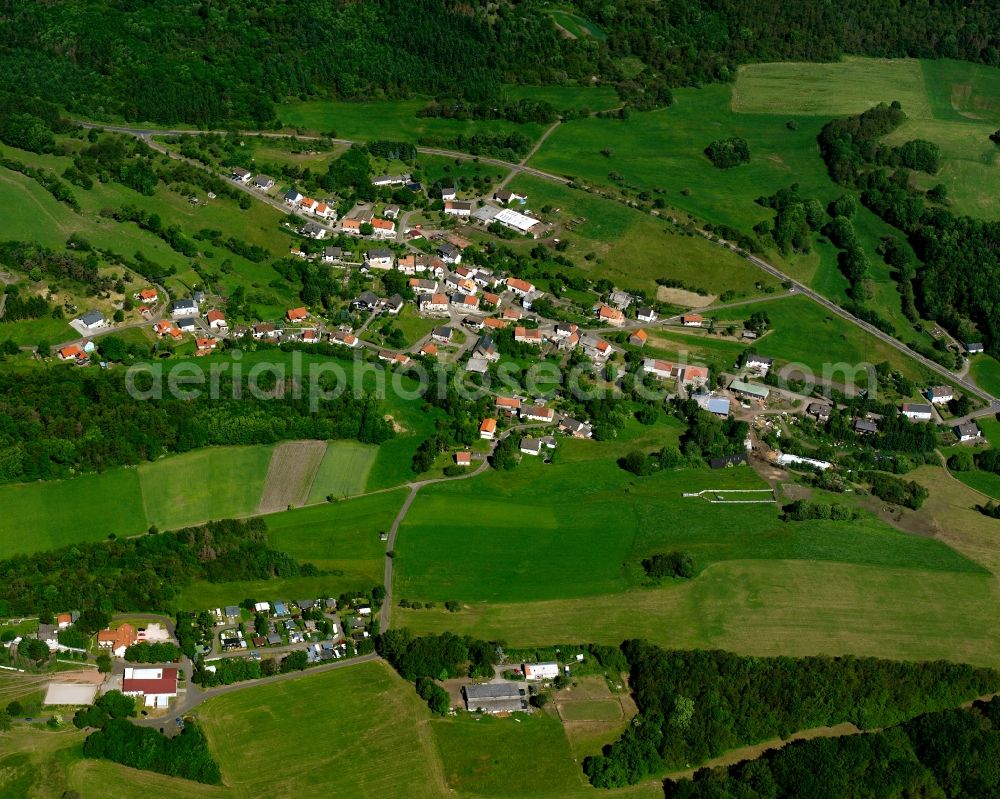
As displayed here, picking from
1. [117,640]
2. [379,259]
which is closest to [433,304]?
[379,259]

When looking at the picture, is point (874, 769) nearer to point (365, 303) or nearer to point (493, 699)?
point (493, 699)

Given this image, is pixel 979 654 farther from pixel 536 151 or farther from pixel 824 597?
pixel 536 151

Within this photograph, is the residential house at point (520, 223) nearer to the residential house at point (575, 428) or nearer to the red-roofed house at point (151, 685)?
the residential house at point (575, 428)

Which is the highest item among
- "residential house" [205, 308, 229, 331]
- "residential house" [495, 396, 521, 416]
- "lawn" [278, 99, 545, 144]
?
"lawn" [278, 99, 545, 144]

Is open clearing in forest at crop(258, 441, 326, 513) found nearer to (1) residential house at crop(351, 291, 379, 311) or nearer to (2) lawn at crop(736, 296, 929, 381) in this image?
(1) residential house at crop(351, 291, 379, 311)

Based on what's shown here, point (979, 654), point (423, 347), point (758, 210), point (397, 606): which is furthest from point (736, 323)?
point (397, 606)

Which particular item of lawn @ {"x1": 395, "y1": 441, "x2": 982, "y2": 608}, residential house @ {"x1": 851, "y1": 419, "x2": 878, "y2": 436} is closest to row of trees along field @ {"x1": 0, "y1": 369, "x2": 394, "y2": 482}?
lawn @ {"x1": 395, "y1": 441, "x2": 982, "y2": 608}
